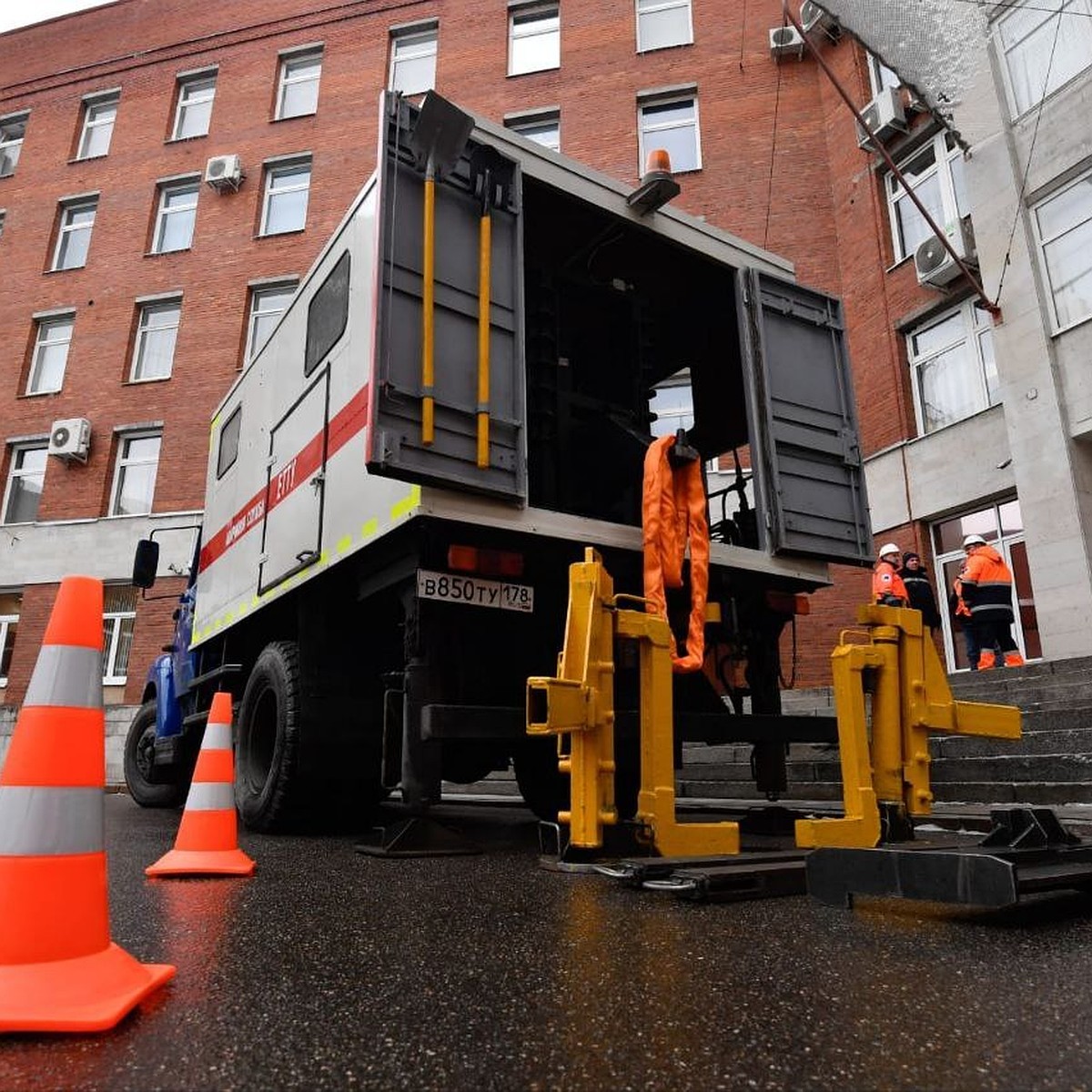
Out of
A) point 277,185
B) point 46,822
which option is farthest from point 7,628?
point 46,822

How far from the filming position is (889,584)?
10.1 meters

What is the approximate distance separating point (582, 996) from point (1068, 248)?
13045 mm

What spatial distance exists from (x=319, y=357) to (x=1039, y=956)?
4463 millimetres

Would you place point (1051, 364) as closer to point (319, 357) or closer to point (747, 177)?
point (747, 177)

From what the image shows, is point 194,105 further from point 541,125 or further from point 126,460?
point 126,460

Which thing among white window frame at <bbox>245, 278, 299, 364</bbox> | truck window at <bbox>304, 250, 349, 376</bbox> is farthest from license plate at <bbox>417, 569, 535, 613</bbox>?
white window frame at <bbox>245, 278, 299, 364</bbox>

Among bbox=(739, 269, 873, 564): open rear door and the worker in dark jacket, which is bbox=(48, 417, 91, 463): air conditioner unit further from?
bbox=(739, 269, 873, 564): open rear door

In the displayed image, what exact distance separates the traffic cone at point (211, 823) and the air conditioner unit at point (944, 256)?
13.1m

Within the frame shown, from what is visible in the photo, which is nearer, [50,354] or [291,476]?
[291,476]

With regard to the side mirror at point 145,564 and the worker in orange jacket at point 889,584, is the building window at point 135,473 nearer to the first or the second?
the side mirror at point 145,564

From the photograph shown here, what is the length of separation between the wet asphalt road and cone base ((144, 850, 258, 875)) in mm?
495

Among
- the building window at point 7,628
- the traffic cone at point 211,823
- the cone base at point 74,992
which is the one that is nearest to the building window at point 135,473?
the building window at point 7,628

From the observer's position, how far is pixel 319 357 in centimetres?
494

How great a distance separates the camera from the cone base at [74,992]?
1470mm
